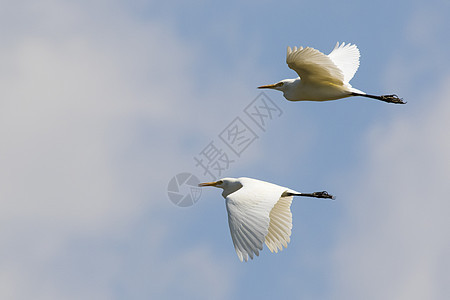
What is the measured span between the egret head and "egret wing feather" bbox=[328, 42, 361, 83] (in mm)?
3158

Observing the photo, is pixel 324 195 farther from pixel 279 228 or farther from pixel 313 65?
pixel 313 65

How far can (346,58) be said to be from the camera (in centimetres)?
1938

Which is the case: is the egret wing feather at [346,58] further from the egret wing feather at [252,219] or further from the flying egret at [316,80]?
the egret wing feather at [252,219]

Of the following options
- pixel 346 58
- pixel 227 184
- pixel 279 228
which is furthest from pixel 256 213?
pixel 346 58

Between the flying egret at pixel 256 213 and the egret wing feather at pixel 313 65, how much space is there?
2.10 m

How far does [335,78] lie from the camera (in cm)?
1669

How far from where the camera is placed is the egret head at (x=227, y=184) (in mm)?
17828

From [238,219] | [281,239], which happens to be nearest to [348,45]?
[281,239]

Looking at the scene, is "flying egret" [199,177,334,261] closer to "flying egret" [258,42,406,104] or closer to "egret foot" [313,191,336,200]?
"egret foot" [313,191,336,200]

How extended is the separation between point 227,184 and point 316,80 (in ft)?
9.27

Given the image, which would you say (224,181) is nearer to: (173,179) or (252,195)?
(173,179)

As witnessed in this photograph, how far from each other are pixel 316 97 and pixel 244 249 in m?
4.73

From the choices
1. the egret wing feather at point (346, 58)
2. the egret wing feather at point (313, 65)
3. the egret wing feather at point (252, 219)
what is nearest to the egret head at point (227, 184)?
the egret wing feather at point (252, 219)

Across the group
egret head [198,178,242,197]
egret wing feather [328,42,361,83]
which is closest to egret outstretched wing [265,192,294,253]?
egret head [198,178,242,197]
